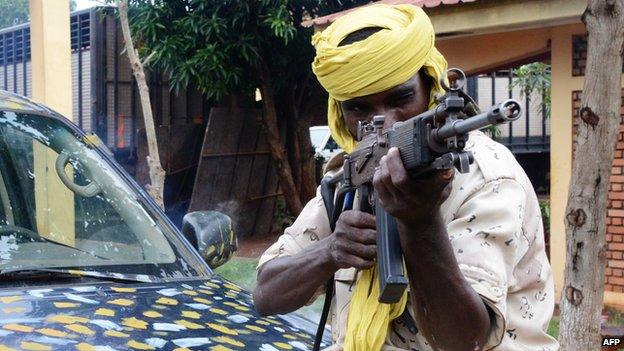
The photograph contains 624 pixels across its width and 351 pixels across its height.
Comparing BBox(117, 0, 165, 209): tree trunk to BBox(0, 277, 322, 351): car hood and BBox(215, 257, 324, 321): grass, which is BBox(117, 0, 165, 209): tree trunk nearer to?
BBox(215, 257, 324, 321): grass

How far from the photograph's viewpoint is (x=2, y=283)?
2.60m

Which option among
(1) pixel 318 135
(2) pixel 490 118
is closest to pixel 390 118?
(2) pixel 490 118

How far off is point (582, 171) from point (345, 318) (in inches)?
91.9

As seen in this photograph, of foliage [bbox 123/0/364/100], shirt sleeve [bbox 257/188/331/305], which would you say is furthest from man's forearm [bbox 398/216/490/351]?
foliage [bbox 123/0/364/100]

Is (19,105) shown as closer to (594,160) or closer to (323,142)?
(594,160)

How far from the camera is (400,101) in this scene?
1.79 metres

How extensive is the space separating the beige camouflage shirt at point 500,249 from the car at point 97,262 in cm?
91

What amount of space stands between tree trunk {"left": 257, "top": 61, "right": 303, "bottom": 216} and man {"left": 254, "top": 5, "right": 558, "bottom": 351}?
382 inches

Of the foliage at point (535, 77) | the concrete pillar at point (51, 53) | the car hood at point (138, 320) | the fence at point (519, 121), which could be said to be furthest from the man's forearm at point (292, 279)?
the fence at point (519, 121)

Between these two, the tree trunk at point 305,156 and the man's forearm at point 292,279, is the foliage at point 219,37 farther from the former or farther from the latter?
the man's forearm at point 292,279

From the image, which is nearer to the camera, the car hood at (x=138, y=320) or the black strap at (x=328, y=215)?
the black strap at (x=328, y=215)

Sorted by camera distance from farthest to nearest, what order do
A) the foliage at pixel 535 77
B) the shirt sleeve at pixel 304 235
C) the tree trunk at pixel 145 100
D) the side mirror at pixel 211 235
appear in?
1. the foliage at pixel 535 77
2. the tree trunk at pixel 145 100
3. the side mirror at pixel 211 235
4. the shirt sleeve at pixel 304 235

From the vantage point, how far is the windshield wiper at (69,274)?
2650 millimetres

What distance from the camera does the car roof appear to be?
322 centimetres
